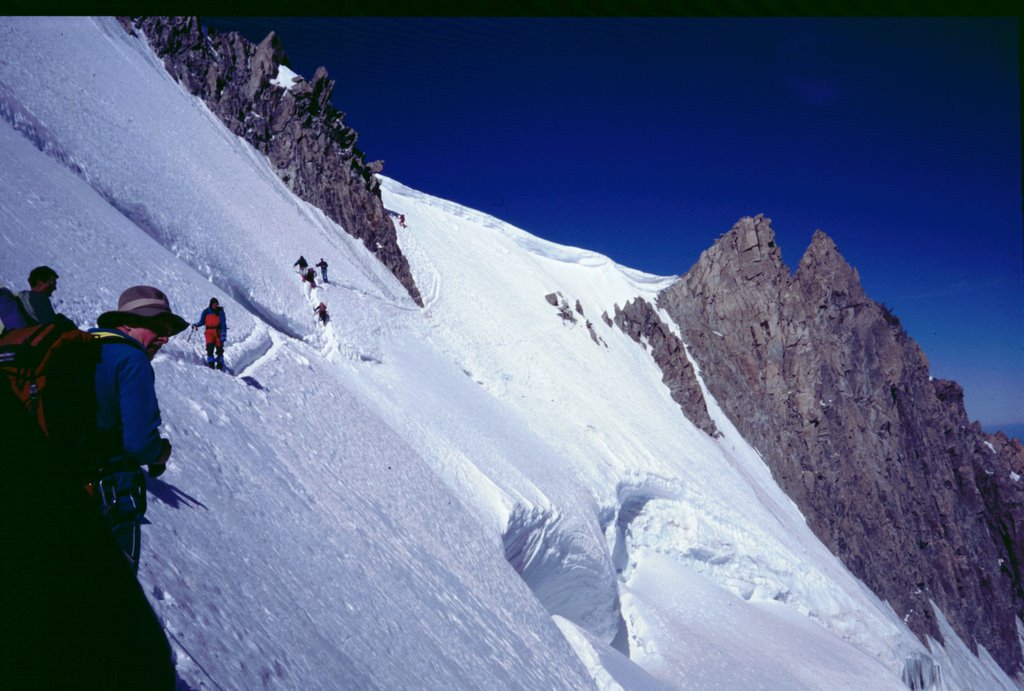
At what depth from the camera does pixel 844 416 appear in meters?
46.9

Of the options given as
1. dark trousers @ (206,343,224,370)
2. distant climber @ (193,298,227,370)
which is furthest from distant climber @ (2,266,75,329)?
dark trousers @ (206,343,224,370)

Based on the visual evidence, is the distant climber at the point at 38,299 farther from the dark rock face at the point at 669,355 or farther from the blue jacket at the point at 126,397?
the dark rock face at the point at 669,355

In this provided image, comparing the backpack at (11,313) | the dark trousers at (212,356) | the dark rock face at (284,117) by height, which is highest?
the dark rock face at (284,117)

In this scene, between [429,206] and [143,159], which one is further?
[429,206]

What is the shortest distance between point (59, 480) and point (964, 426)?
83.6m

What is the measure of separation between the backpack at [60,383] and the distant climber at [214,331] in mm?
6690

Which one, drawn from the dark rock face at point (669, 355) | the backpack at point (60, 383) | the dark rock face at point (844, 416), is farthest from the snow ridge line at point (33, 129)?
the dark rock face at point (844, 416)

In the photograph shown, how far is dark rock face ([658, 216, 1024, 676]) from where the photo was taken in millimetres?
43000

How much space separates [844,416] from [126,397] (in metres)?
51.4

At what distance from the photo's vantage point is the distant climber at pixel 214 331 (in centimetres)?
965

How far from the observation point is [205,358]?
32.9ft

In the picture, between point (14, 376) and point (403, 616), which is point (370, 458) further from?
point (14, 376)

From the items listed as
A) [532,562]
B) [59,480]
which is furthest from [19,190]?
[532,562]

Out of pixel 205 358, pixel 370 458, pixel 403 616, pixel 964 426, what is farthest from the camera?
pixel 964 426
